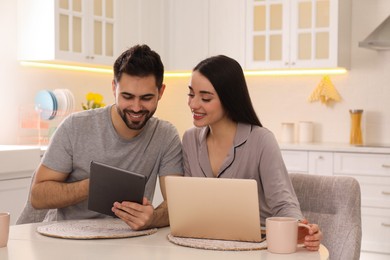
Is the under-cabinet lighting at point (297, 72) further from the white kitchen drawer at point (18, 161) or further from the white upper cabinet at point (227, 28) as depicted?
the white kitchen drawer at point (18, 161)

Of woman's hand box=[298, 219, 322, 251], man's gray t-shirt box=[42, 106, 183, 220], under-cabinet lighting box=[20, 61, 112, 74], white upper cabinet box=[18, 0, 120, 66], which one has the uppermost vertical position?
white upper cabinet box=[18, 0, 120, 66]

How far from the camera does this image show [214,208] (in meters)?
1.98

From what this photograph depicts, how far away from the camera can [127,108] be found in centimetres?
251

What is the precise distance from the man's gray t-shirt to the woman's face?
160 millimetres

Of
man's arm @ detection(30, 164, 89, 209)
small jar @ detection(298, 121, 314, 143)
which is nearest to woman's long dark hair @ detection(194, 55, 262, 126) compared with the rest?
man's arm @ detection(30, 164, 89, 209)

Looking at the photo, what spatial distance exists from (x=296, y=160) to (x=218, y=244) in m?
3.27

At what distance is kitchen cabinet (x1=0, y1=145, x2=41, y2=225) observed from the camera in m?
3.93

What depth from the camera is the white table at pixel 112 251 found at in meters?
1.78

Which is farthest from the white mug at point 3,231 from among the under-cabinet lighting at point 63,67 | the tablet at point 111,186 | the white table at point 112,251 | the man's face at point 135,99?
the under-cabinet lighting at point 63,67

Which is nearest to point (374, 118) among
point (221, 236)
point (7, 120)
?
point (7, 120)

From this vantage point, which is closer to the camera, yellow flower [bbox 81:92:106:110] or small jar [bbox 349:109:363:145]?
yellow flower [bbox 81:92:106:110]

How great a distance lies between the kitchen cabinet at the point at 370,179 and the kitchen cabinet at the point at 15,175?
2064 mm

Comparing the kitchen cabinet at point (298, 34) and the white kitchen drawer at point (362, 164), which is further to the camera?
the kitchen cabinet at point (298, 34)

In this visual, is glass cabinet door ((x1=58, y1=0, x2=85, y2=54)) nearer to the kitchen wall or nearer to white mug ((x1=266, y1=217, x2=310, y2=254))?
the kitchen wall
